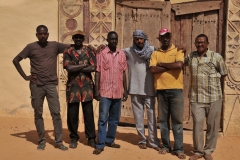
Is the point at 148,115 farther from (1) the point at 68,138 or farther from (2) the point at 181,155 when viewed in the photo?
(1) the point at 68,138

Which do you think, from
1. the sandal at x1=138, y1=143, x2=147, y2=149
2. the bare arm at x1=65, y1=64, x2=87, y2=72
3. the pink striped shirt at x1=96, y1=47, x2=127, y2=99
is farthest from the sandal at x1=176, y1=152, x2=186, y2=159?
the bare arm at x1=65, y1=64, x2=87, y2=72

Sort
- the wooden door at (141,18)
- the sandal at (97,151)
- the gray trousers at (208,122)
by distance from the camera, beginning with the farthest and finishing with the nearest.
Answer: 1. the wooden door at (141,18)
2. the sandal at (97,151)
3. the gray trousers at (208,122)

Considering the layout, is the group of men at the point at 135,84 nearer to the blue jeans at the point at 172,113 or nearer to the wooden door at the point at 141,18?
the blue jeans at the point at 172,113

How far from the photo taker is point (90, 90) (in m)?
4.64

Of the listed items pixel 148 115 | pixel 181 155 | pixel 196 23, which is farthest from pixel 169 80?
pixel 196 23

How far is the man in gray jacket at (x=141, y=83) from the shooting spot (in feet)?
15.0

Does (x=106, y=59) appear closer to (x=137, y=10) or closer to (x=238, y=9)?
(x=137, y=10)

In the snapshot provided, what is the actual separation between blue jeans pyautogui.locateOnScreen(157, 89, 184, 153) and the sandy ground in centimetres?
21

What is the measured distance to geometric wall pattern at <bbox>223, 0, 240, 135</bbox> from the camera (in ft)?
18.1

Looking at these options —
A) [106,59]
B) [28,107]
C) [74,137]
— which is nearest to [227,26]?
[106,59]

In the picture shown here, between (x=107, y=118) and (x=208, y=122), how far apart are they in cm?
146

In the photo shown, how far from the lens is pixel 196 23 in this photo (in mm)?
5824

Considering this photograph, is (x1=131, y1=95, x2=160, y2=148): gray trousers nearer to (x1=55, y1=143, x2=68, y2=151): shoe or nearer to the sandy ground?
the sandy ground

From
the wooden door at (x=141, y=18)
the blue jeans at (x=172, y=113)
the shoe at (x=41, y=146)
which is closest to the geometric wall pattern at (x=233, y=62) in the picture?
the wooden door at (x=141, y=18)
